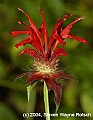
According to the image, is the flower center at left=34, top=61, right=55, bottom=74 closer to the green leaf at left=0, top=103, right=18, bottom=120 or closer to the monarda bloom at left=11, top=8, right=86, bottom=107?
the monarda bloom at left=11, top=8, right=86, bottom=107

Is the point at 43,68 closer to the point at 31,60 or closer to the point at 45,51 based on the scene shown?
the point at 45,51

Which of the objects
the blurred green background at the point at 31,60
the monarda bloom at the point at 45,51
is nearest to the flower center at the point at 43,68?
the monarda bloom at the point at 45,51

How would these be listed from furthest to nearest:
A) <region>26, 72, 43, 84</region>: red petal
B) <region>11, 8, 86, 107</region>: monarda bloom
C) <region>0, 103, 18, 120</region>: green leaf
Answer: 1. <region>0, 103, 18, 120</region>: green leaf
2. <region>11, 8, 86, 107</region>: monarda bloom
3. <region>26, 72, 43, 84</region>: red petal

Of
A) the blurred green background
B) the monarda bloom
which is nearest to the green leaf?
the blurred green background

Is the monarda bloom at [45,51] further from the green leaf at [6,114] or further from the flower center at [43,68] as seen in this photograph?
the green leaf at [6,114]

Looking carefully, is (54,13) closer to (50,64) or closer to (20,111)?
(20,111)

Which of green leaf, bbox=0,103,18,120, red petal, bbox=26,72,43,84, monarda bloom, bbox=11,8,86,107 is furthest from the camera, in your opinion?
green leaf, bbox=0,103,18,120

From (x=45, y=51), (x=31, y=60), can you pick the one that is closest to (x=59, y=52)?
(x=45, y=51)
